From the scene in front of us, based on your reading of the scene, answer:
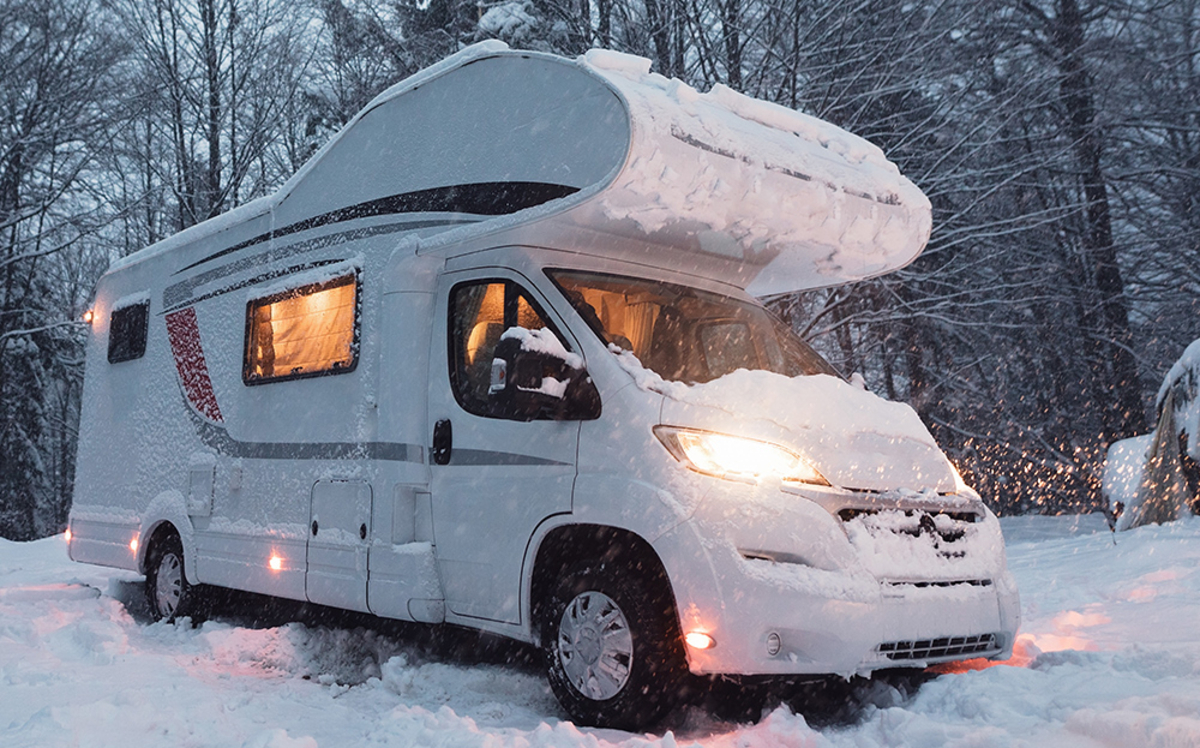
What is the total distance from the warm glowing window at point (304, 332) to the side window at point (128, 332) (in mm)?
1701

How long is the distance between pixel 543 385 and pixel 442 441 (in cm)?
106

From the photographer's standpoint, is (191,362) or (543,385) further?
(191,362)

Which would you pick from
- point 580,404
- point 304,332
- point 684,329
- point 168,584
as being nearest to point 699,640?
point 580,404

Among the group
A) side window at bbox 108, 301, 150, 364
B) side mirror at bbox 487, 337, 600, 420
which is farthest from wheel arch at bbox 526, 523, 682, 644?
side window at bbox 108, 301, 150, 364

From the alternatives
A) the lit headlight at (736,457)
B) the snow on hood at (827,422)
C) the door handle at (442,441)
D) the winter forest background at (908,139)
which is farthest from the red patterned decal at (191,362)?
the winter forest background at (908,139)

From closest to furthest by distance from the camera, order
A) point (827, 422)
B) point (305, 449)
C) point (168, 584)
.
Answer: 1. point (827, 422)
2. point (305, 449)
3. point (168, 584)

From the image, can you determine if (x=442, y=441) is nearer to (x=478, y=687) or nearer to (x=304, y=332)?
(x=478, y=687)

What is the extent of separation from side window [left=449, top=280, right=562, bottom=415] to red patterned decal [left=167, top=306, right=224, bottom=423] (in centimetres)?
255

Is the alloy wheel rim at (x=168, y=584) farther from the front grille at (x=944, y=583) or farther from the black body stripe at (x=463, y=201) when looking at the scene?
the front grille at (x=944, y=583)

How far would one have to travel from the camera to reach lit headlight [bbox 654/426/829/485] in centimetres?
432

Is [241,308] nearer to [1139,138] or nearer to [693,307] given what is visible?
[693,307]

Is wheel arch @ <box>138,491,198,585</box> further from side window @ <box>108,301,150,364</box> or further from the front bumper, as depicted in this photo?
the front bumper

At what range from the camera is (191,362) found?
7.61 meters

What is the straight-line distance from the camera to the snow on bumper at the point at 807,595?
162 inches
